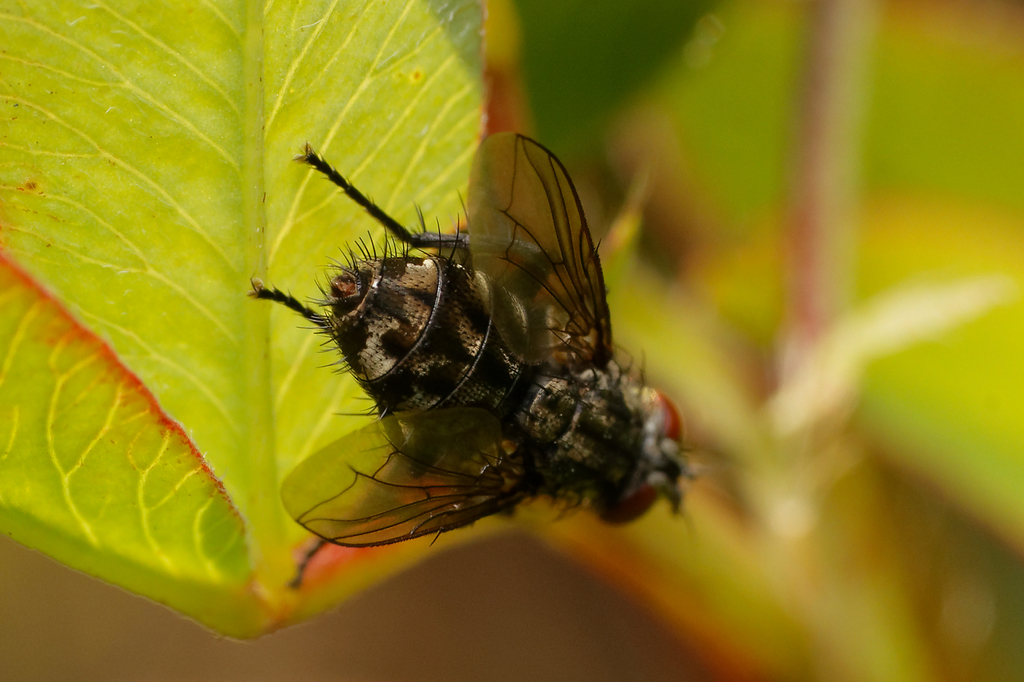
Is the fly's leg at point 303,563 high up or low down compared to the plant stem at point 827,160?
down

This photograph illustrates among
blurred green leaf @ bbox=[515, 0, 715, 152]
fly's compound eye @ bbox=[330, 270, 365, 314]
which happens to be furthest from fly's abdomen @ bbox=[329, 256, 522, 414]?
blurred green leaf @ bbox=[515, 0, 715, 152]

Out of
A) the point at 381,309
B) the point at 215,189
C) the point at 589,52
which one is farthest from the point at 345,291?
the point at 589,52

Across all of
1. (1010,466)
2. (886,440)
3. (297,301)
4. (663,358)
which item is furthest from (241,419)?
(886,440)

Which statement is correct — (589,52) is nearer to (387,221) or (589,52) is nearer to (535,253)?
(535,253)

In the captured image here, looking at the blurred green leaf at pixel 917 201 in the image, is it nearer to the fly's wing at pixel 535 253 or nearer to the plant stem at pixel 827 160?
the plant stem at pixel 827 160

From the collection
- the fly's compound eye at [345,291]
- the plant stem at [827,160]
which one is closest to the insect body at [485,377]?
the fly's compound eye at [345,291]
